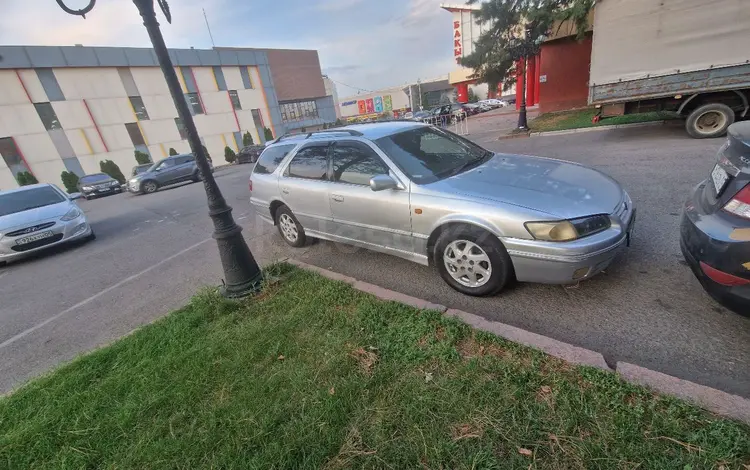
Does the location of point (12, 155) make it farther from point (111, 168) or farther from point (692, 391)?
point (692, 391)

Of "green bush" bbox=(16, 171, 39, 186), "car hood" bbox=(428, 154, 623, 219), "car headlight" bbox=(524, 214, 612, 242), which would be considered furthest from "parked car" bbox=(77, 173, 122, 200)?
"car headlight" bbox=(524, 214, 612, 242)

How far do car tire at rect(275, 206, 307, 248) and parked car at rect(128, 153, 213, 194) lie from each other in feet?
40.3

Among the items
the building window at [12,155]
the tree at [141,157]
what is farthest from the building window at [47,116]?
the tree at [141,157]

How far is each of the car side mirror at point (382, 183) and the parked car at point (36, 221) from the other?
7.36 metres

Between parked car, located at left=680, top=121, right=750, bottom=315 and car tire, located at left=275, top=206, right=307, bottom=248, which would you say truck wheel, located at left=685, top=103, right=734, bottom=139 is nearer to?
parked car, located at left=680, top=121, right=750, bottom=315

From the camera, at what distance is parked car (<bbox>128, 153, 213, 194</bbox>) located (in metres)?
15.8

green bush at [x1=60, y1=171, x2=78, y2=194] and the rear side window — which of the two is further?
green bush at [x1=60, y1=171, x2=78, y2=194]

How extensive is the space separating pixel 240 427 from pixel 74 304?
4.06 meters

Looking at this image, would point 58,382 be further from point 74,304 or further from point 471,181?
point 471,181

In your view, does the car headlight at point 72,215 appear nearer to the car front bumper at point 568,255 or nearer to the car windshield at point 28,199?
the car windshield at point 28,199

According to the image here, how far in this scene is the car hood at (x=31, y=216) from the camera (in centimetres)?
642

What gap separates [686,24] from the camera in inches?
320

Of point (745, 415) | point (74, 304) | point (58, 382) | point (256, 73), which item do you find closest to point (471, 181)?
point (745, 415)

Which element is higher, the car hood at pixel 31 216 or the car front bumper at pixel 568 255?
the car hood at pixel 31 216
